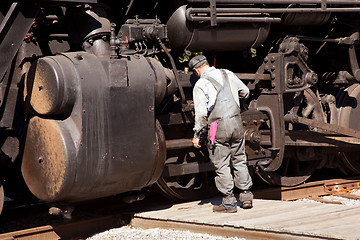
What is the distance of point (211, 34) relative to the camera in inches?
265

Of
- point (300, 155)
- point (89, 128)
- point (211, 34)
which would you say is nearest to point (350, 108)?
point (300, 155)

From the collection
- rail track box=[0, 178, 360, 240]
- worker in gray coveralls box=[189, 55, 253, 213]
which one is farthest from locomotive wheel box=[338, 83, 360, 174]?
worker in gray coveralls box=[189, 55, 253, 213]

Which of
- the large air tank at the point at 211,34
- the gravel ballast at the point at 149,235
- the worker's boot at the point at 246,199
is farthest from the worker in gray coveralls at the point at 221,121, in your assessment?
the gravel ballast at the point at 149,235

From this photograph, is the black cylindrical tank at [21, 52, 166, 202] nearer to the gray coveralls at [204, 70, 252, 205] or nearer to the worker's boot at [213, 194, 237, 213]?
the gray coveralls at [204, 70, 252, 205]

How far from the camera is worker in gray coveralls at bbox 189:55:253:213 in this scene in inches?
245

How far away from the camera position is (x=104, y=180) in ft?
18.6

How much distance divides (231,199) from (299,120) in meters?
1.90

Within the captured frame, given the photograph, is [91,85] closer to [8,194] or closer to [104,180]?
[104,180]

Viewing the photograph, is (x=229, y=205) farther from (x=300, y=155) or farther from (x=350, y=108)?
(x=350, y=108)

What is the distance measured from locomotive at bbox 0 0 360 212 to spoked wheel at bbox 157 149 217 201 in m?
0.02

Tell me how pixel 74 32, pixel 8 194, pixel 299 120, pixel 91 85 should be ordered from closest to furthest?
pixel 91 85 → pixel 74 32 → pixel 8 194 → pixel 299 120

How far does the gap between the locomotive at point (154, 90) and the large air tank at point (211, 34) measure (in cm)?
1

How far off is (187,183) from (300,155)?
5.95 ft

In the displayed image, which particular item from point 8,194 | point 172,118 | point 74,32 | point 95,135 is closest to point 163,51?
point 172,118
